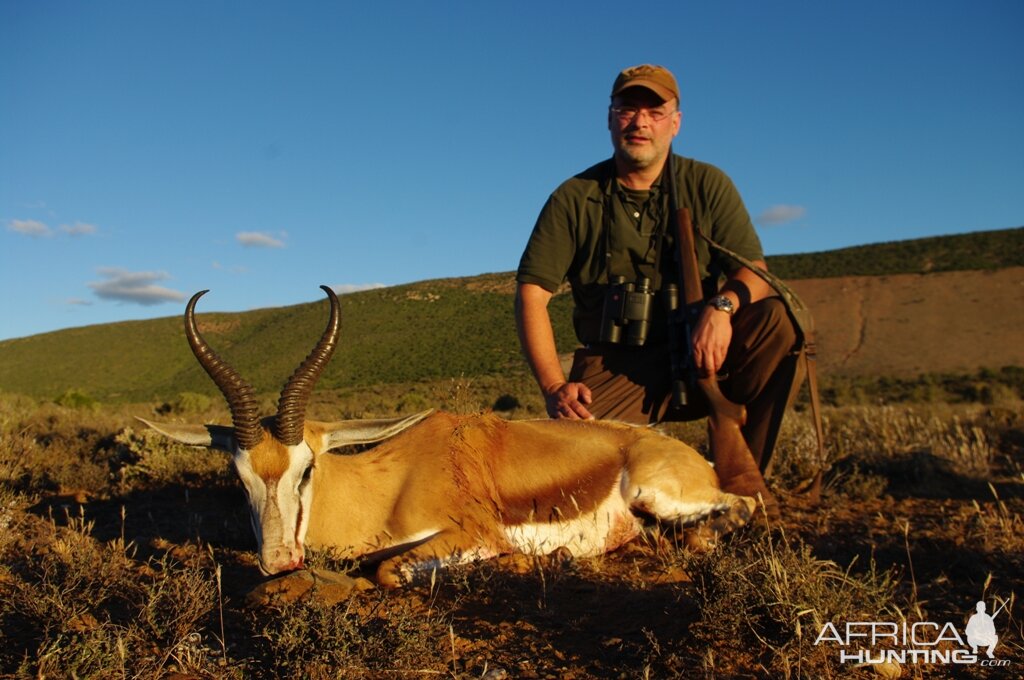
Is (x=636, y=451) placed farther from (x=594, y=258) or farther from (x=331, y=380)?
(x=331, y=380)

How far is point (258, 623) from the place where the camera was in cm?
338

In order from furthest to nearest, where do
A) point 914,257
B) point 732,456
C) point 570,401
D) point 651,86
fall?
point 914,257
point 651,86
point 570,401
point 732,456

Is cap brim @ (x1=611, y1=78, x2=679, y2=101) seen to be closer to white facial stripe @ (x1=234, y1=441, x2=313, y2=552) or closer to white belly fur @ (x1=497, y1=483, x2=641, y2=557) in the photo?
white belly fur @ (x1=497, y1=483, x2=641, y2=557)

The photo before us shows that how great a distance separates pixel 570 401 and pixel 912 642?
3.10 m

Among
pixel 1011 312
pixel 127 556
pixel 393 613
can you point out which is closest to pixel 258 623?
pixel 393 613

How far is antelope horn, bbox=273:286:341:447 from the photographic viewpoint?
15.0ft

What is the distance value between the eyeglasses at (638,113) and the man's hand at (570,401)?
2.42m

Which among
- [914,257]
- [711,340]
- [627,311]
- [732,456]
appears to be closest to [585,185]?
[627,311]

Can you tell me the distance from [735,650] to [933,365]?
40.2m

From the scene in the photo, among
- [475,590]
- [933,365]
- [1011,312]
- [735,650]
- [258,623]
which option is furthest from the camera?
[1011,312]

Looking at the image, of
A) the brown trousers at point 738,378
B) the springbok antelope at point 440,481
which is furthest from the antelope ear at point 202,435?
the brown trousers at point 738,378

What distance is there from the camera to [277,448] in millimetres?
4578

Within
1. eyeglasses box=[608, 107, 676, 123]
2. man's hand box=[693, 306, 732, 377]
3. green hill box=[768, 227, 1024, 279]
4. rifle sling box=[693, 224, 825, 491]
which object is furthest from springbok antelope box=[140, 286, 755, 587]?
green hill box=[768, 227, 1024, 279]

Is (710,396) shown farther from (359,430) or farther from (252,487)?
(252,487)
